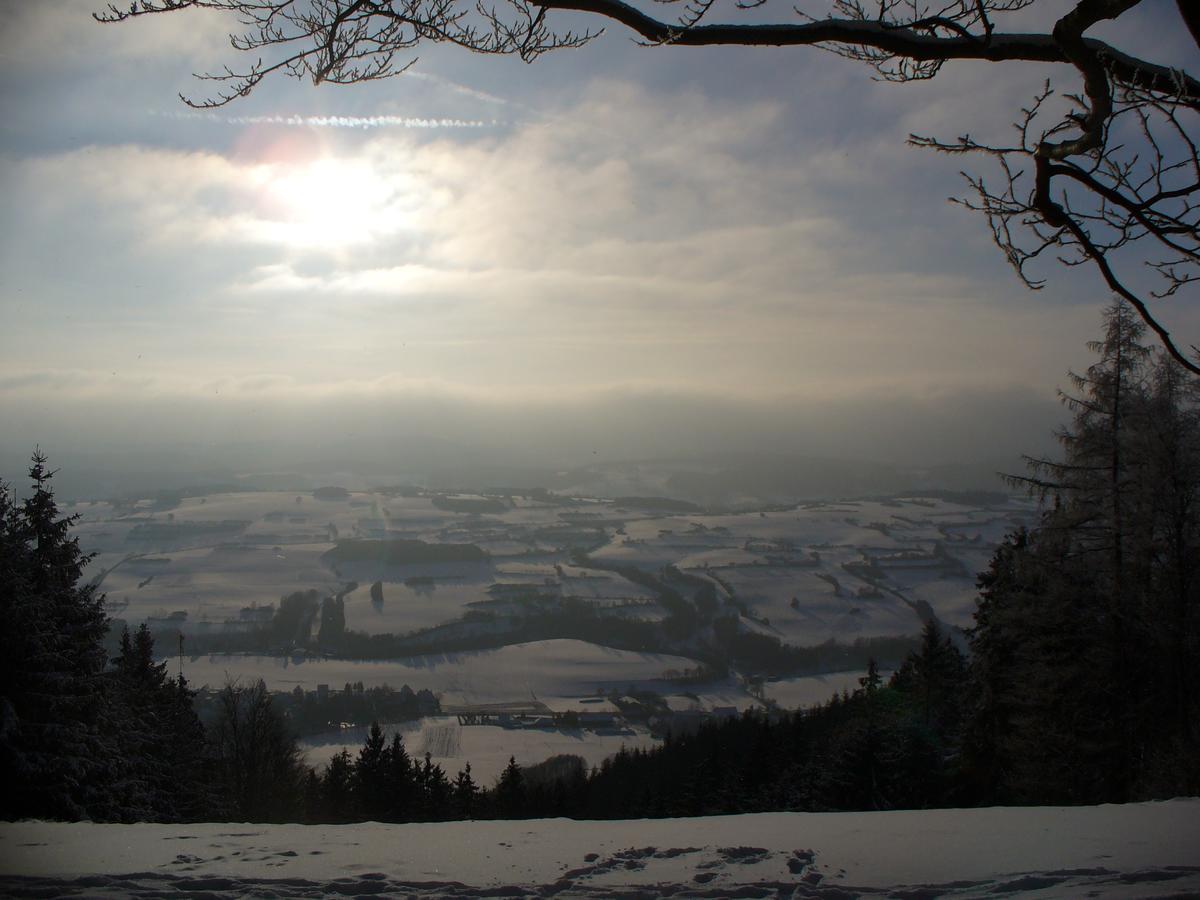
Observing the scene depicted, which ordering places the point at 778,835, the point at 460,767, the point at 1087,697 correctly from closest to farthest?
1. the point at 778,835
2. the point at 1087,697
3. the point at 460,767

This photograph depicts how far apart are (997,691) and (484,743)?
1359 cm

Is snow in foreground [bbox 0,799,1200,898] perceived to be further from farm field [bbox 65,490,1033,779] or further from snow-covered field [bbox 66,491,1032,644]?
snow-covered field [bbox 66,491,1032,644]

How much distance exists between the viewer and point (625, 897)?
A: 2684mm

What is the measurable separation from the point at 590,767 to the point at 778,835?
17.4 metres

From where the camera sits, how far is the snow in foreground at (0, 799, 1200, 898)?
273 cm

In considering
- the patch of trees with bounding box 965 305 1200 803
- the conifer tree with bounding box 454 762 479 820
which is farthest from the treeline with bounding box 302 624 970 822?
the patch of trees with bounding box 965 305 1200 803

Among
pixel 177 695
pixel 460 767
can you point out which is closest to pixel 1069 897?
pixel 177 695

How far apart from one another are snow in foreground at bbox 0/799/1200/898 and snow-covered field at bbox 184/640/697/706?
22.1 metres

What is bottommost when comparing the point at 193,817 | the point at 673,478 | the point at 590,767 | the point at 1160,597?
the point at 590,767

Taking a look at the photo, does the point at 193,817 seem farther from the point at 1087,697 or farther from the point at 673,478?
the point at 673,478

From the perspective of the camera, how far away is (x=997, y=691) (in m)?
11.8

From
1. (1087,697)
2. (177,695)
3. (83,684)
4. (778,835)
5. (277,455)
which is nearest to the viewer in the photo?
(778,835)

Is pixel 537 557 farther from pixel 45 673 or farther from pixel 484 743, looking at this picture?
pixel 45 673

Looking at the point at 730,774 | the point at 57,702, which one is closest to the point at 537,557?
the point at 730,774
